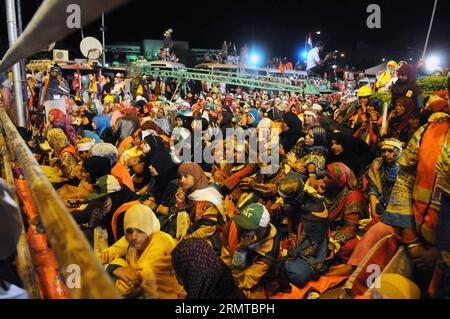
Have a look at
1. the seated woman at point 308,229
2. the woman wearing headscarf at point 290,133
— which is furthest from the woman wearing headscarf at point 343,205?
the woman wearing headscarf at point 290,133

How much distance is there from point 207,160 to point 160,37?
93.5 ft

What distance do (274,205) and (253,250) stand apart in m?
1.08

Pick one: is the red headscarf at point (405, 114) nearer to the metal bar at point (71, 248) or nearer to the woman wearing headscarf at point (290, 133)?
the woman wearing headscarf at point (290, 133)

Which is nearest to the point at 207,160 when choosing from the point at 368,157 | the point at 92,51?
the point at 368,157

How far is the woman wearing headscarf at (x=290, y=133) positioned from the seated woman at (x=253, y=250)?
3.01 meters

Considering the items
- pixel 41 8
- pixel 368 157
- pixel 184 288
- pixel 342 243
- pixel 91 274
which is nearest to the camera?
pixel 91 274

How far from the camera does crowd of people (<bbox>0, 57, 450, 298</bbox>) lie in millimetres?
2029

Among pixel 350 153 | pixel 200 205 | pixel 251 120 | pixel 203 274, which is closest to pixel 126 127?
pixel 251 120

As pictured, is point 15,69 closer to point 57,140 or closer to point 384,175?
point 57,140

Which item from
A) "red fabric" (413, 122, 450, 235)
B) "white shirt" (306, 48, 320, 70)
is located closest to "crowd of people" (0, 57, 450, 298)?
"red fabric" (413, 122, 450, 235)

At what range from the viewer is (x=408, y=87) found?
6.19m

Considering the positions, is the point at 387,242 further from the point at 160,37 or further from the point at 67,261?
the point at 160,37

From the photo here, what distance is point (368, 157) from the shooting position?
508 centimetres
